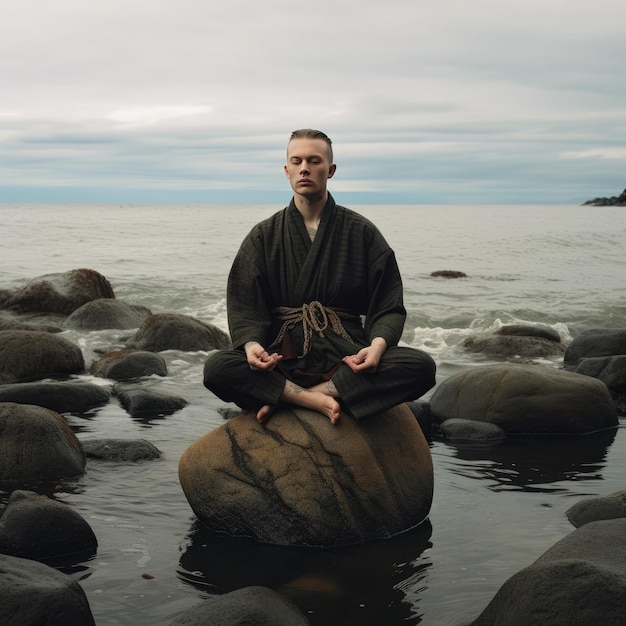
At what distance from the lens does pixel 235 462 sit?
6.10 m

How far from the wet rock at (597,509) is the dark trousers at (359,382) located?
133 centimetres

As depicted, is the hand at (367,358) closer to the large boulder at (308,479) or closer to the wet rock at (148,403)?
the large boulder at (308,479)

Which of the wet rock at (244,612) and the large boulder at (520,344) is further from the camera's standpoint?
the large boulder at (520,344)

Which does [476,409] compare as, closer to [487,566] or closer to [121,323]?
[487,566]

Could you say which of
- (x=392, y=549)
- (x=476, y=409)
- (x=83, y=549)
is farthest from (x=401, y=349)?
(x=476, y=409)

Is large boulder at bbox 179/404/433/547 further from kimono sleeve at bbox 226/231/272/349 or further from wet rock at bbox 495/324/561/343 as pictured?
wet rock at bbox 495/324/561/343

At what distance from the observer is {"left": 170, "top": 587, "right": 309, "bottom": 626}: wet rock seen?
419 cm

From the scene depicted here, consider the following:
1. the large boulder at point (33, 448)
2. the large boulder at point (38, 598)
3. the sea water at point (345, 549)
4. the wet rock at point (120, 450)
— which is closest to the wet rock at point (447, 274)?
the sea water at point (345, 549)

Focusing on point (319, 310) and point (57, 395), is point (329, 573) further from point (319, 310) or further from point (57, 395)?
point (57, 395)

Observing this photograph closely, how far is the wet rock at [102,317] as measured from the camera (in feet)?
57.1

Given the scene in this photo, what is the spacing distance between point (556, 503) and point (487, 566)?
147 centimetres

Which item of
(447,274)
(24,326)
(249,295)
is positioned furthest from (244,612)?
(447,274)

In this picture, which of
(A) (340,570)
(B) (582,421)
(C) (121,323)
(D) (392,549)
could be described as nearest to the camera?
(A) (340,570)

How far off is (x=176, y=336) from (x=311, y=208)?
28.1 ft
